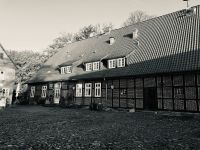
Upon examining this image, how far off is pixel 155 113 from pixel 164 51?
19.0ft

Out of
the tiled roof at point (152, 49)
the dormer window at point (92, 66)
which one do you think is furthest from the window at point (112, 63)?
the dormer window at point (92, 66)

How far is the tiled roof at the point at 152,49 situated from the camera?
1822 centimetres

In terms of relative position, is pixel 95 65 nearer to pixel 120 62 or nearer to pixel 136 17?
pixel 120 62

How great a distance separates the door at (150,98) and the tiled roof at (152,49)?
171 centimetres

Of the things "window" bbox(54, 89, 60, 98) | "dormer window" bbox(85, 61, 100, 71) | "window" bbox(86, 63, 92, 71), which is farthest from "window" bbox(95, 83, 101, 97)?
"window" bbox(54, 89, 60, 98)

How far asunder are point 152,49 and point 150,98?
5022 millimetres

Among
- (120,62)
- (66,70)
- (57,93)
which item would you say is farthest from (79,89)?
(120,62)

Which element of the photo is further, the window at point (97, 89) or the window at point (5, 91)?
the window at point (5, 91)

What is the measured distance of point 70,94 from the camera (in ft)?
89.9

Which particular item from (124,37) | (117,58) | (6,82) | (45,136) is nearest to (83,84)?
(117,58)

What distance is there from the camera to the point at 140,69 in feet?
65.5

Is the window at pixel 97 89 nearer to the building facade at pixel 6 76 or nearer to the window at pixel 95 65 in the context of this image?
the window at pixel 95 65

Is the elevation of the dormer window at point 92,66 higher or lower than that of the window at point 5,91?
higher

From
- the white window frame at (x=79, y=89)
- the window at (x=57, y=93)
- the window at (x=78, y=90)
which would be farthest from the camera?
the window at (x=57, y=93)
